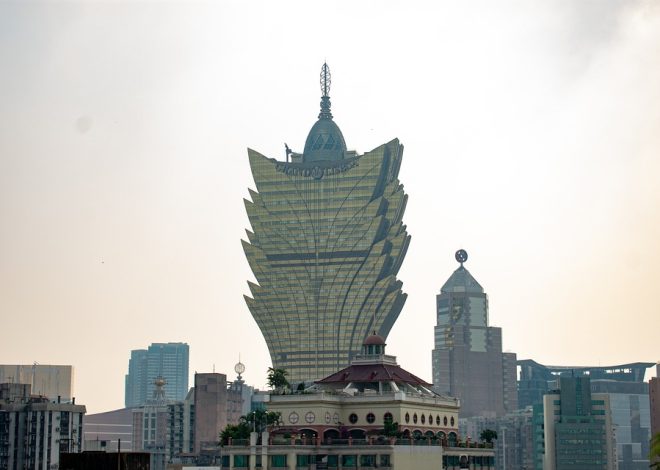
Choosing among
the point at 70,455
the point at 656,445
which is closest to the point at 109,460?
the point at 70,455

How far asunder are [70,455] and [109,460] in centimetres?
445

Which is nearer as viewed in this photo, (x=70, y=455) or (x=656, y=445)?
(x=656, y=445)

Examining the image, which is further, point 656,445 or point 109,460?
point 109,460

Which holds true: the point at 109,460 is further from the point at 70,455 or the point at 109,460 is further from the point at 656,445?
the point at 656,445

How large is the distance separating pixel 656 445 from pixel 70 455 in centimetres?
5025

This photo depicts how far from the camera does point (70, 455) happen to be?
10894cm

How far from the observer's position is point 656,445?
85.9 m

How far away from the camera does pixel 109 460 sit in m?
107

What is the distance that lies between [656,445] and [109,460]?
45841 mm
